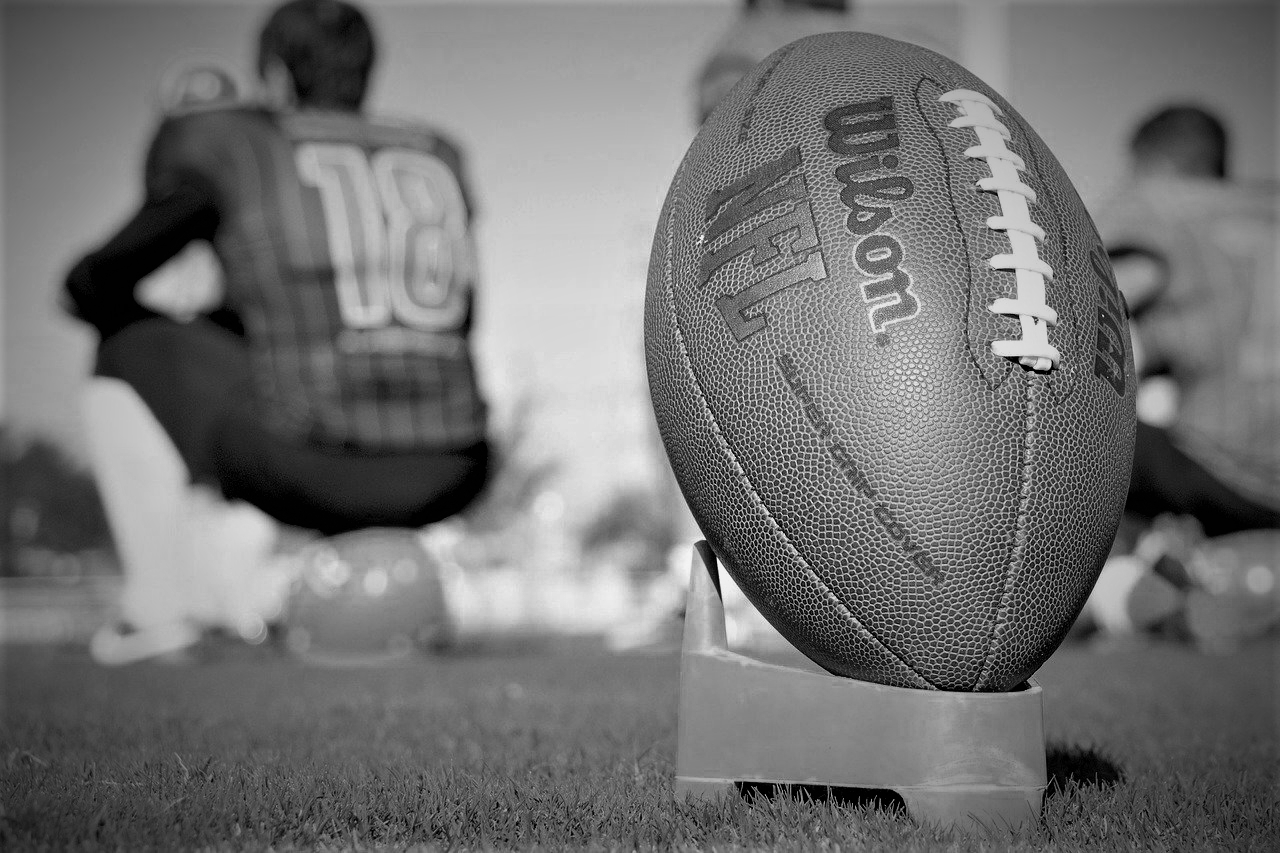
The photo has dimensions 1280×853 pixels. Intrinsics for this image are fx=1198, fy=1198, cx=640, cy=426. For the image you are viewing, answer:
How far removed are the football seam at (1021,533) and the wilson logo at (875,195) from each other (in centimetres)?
25

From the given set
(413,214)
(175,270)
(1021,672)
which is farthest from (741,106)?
(175,270)

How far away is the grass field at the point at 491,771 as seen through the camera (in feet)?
5.74

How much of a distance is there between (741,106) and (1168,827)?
143cm

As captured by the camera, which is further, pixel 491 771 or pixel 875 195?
pixel 491 771

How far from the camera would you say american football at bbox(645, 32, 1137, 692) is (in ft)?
6.23

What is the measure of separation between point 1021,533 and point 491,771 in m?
1.06

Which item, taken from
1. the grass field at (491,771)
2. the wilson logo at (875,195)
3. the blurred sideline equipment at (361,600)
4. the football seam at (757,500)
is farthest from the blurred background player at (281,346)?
the wilson logo at (875,195)

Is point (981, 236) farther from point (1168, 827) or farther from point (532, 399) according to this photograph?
point (532, 399)

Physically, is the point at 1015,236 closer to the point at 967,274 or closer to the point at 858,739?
the point at 967,274

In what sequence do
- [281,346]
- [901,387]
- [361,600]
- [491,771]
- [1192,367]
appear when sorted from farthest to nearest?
1. [1192,367]
2. [281,346]
3. [361,600]
4. [491,771]
5. [901,387]

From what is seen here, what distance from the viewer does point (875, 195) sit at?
6.54ft

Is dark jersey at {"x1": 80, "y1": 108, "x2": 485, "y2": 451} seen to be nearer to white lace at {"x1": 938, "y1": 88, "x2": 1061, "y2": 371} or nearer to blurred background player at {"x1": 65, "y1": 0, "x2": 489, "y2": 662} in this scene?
blurred background player at {"x1": 65, "y1": 0, "x2": 489, "y2": 662}

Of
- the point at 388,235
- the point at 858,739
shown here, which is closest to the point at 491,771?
the point at 858,739

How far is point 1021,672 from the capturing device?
78.2 inches
